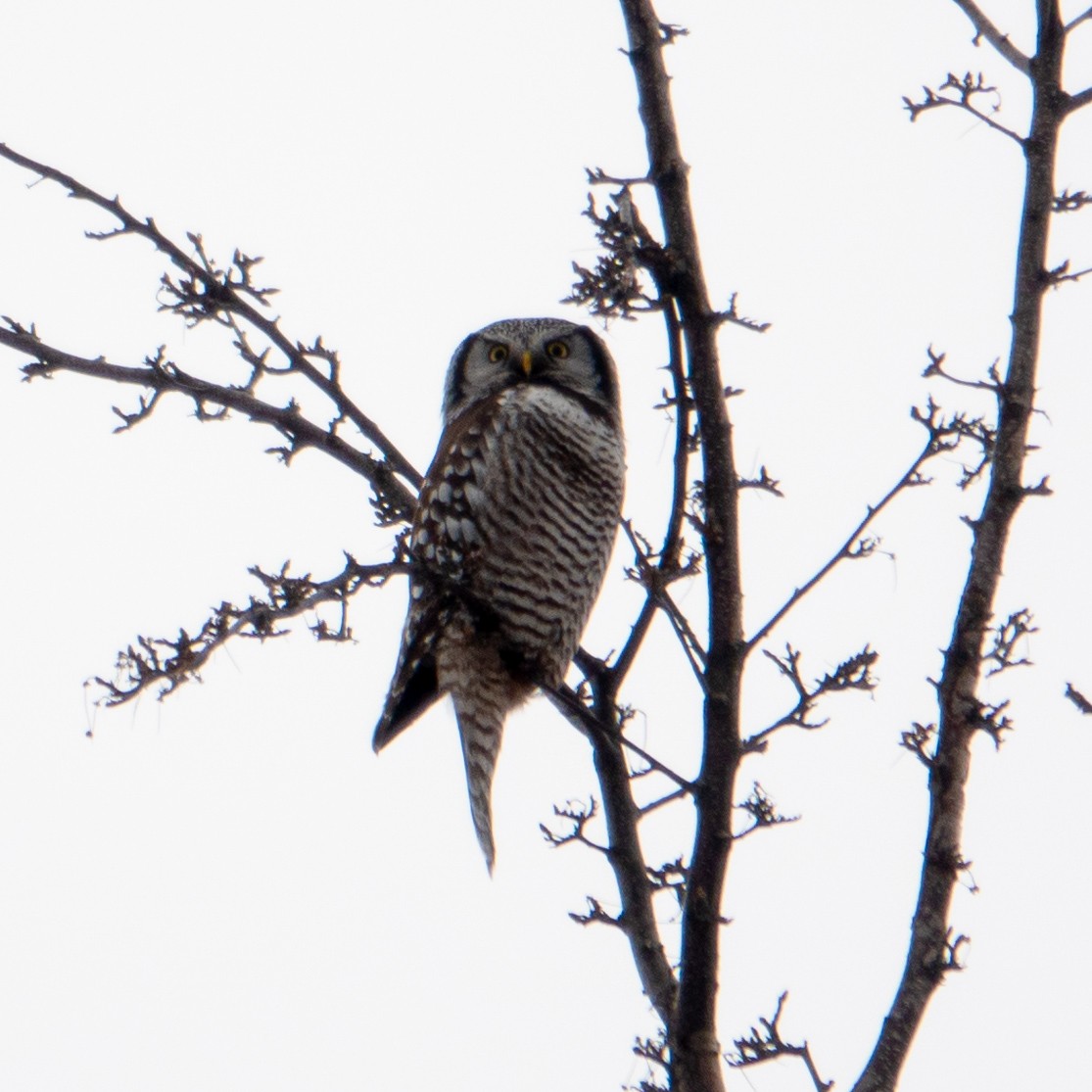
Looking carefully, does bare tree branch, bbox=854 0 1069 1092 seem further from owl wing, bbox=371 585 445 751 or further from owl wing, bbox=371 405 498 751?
owl wing, bbox=371 585 445 751

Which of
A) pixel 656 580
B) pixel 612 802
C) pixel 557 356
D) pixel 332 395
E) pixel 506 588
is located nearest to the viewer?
pixel 656 580

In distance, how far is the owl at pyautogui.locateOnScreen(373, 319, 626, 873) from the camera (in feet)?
13.1

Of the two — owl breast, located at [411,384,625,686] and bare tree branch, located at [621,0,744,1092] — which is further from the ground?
owl breast, located at [411,384,625,686]

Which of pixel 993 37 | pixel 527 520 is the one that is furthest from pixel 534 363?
pixel 993 37

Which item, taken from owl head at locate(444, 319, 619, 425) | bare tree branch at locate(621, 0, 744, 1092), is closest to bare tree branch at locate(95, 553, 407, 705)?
bare tree branch at locate(621, 0, 744, 1092)

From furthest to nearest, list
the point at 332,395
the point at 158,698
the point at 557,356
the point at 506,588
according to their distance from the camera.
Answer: the point at 557,356, the point at 506,588, the point at 332,395, the point at 158,698

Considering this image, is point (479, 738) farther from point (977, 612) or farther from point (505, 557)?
point (977, 612)

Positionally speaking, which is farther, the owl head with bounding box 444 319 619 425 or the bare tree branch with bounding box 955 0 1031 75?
the owl head with bounding box 444 319 619 425

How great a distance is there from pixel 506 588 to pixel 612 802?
4.09 feet

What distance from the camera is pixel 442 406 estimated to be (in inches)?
187

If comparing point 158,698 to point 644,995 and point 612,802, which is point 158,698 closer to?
point 612,802

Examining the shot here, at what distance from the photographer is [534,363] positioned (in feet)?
14.7

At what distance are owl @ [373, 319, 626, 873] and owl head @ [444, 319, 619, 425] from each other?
22cm

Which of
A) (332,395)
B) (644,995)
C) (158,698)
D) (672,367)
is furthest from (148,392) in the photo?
(644,995)
